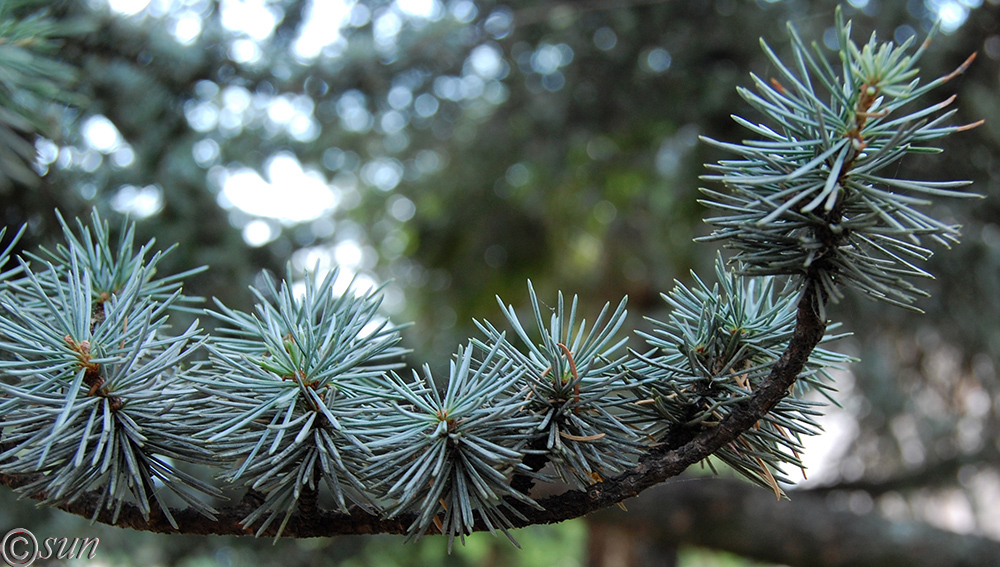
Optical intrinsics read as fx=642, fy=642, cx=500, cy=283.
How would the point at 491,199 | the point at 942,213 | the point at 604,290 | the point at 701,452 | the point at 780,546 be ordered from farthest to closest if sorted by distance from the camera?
the point at 604,290 < the point at 491,199 < the point at 780,546 < the point at 942,213 < the point at 701,452

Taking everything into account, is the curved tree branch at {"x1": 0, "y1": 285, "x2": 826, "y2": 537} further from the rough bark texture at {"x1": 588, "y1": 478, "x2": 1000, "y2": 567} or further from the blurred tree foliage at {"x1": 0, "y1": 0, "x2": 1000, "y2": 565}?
the rough bark texture at {"x1": 588, "y1": 478, "x2": 1000, "y2": 567}

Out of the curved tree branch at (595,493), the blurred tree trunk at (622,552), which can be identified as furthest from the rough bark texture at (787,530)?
the curved tree branch at (595,493)

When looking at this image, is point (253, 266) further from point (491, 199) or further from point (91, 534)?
point (491, 199)

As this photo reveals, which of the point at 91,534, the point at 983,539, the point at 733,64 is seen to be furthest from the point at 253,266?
the point at 983,539

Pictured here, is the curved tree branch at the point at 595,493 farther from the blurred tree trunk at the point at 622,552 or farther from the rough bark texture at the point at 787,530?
the blurred tree trunk at the point at 622,552

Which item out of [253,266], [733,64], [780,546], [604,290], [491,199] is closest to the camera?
[253,266]
